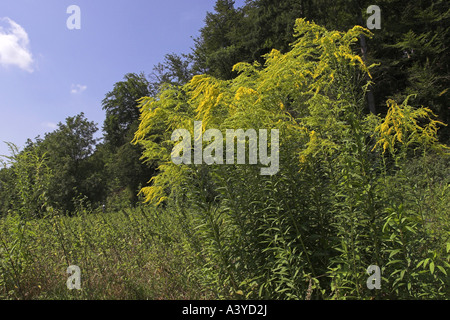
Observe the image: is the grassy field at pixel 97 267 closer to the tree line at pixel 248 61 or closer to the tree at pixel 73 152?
the tree line at pixel 248 61

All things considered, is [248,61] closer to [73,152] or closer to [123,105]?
[123,105]

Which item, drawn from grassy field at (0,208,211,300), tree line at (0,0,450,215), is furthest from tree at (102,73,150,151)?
grassy field at (0,208,211,300)

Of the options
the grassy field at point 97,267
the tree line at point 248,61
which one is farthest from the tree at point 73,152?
the grassy field at point 97,267

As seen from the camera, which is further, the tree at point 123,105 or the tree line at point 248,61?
the tree at point 123,105

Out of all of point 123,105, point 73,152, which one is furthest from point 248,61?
point 73,152

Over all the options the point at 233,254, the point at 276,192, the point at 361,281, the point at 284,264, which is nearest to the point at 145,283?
the point at 233,254

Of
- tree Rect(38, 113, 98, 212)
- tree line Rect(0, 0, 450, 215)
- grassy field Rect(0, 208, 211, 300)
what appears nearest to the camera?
grassy field Rect(0, 208, 211, 300)

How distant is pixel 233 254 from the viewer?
272 centimetres

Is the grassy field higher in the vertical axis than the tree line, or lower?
lower

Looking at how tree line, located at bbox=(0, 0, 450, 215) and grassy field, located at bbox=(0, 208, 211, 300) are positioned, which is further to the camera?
tree line, located at bbox=(0, 0, 450, 215)

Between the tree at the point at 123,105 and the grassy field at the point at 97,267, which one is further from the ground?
Result: the tree at the point at 123,105

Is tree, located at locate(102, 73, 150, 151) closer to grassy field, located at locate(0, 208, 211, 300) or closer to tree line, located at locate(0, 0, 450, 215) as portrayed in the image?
tree line, located at locate(0, 0, 450, 215)

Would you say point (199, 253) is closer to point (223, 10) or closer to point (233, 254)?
point (233, 254)
